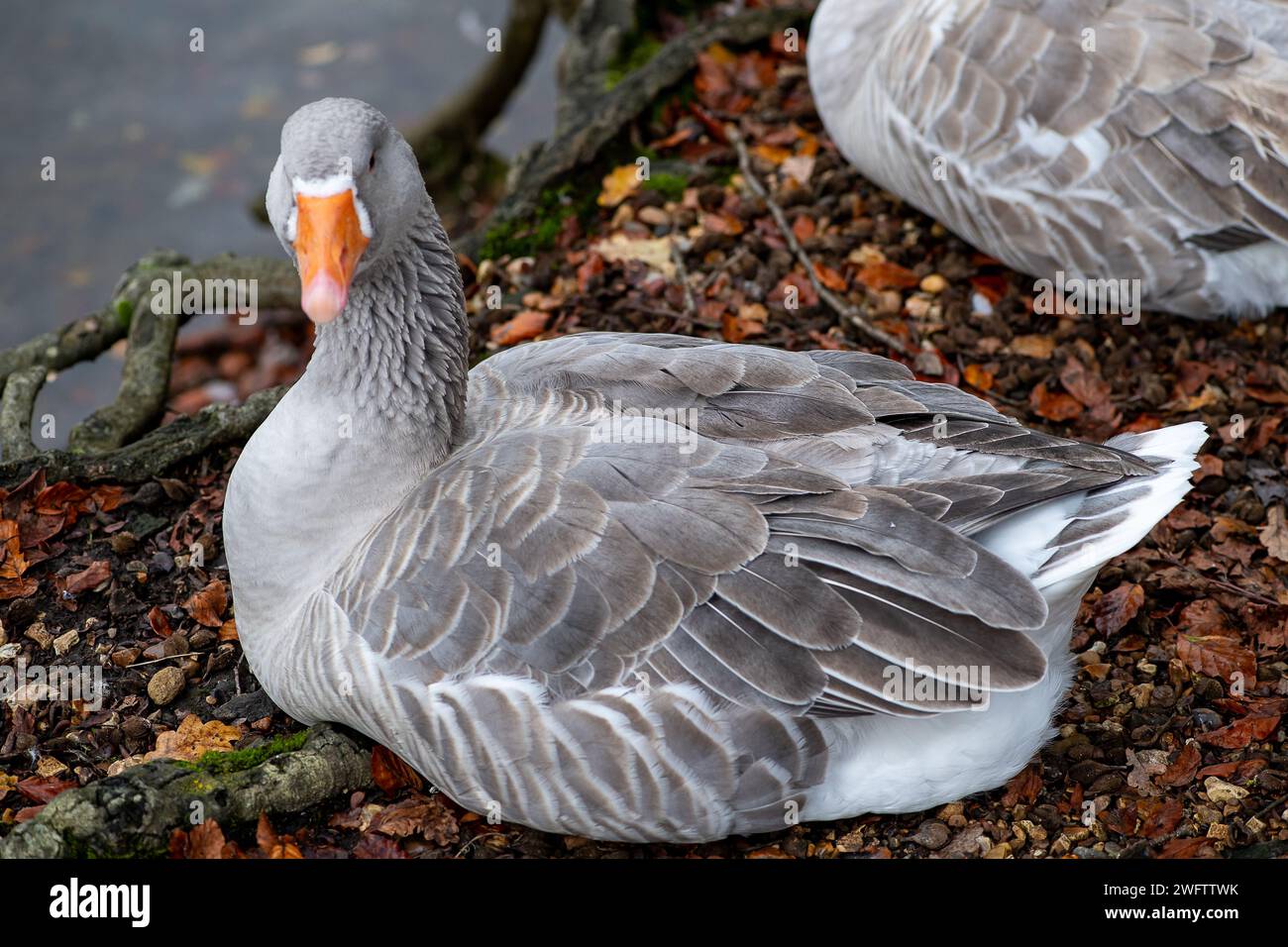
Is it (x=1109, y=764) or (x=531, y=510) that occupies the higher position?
(x=531, y=510)

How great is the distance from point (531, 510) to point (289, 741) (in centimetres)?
128

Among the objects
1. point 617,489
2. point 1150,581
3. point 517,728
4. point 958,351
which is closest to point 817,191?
point 958,351

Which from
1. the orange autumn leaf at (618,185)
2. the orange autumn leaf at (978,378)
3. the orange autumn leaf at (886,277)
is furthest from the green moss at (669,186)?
the orange autumn leaf at (978,378)

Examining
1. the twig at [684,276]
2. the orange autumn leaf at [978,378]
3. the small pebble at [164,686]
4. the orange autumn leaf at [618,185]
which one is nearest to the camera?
the small pebble at [164,686]

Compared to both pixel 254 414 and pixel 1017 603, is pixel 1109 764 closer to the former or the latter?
pixel 1017 603

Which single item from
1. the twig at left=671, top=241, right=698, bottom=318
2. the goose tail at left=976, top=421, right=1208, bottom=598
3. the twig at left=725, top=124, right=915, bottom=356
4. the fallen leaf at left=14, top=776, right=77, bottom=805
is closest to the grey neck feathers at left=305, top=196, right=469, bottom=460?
the fallen leaf at left=14, top=776, right=77, bottom=805

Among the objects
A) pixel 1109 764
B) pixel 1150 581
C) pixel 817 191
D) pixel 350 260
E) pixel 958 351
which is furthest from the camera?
pixel 817 191

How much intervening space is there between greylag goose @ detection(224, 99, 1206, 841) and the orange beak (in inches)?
0.4

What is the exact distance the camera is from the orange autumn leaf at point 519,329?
606 cm

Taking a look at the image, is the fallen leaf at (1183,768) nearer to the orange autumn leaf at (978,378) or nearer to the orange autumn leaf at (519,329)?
the orange autumn leaf at (978,378)

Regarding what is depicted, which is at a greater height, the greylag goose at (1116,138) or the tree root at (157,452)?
the greylag goose at (1116,138)

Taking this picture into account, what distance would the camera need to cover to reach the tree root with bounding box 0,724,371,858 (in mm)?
3713

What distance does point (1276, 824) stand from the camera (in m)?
4.08

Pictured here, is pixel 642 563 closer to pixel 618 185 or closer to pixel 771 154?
pixel 618 185
